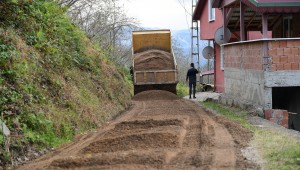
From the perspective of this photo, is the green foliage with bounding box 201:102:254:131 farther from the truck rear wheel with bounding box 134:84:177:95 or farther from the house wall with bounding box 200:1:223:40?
the house wall with bounding box 200:1:223:40

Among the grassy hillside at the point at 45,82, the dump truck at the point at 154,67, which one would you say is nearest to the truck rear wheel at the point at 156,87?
the dump truck at the point at 154,67

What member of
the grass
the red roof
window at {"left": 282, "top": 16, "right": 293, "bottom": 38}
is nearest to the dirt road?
the grass

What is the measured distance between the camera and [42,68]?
11.2 m

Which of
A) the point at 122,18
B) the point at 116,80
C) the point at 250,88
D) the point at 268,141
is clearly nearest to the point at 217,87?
the point at 122,18

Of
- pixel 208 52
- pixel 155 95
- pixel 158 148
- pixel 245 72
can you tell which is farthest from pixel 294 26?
pixel 158 148

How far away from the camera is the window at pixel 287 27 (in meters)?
19.7

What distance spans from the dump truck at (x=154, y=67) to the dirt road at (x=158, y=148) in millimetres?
11216

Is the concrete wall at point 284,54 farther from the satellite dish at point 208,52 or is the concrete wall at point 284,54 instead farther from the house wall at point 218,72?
the satellite dish at point 208,52

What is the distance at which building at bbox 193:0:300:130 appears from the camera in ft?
43.0

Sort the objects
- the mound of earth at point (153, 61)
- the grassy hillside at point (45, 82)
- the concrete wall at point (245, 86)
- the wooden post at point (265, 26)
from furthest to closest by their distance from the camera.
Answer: the mound of earth at point (153, 61) → the wooden post at point (265, 26) → the concrete wall at point (245, 86) → the grassy hillside at point (45, 82)

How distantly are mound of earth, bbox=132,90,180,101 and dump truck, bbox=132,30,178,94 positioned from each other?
70cm

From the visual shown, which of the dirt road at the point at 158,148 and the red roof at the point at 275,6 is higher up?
the red roof at the point at 275,6

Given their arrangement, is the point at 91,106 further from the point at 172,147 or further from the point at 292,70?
the point at 292,70

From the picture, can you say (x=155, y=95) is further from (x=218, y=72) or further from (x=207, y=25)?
(x=207, y=25)
